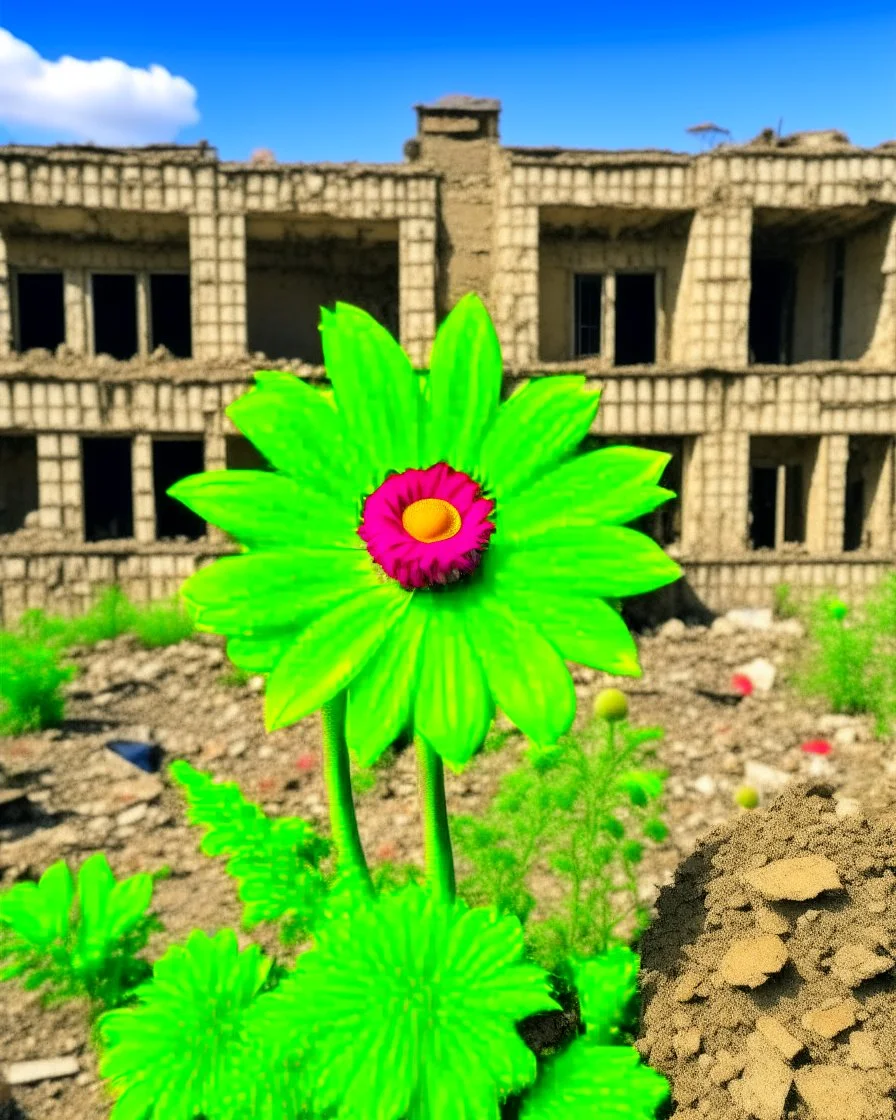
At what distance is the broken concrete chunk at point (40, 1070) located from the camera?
3.45m

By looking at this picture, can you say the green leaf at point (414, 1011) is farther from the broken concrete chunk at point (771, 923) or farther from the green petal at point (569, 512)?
the broken concrete chunk at point (771, 923)

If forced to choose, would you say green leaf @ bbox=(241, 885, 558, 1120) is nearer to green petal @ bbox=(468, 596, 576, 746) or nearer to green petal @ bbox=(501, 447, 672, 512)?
green petal @ bbox=(468, 596, 576, 746)

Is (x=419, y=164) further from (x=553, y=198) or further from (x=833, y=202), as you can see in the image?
(x=833, y=202)

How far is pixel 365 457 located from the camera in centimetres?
103

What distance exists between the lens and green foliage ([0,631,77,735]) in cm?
686

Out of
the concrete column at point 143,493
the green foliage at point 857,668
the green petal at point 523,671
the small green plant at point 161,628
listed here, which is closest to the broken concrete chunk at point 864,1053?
the green petal at point 523,671

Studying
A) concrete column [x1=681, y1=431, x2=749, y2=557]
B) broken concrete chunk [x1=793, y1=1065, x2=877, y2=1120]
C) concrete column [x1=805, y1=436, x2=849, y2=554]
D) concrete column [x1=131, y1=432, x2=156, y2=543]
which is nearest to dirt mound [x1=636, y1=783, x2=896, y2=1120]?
broken concrete chunk [x1=793, y1=1065, x2=877, y2=1120]

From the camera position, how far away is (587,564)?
93 cm

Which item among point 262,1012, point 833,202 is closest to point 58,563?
point 262,1012

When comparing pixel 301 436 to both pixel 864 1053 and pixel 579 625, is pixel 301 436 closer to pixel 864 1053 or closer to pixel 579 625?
pixel 579 625

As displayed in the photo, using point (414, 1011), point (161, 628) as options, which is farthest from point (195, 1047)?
point (161, 628)

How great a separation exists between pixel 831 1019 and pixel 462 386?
1150 millimetres

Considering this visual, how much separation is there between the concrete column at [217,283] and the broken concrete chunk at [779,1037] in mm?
11197

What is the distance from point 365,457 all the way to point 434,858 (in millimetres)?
563
